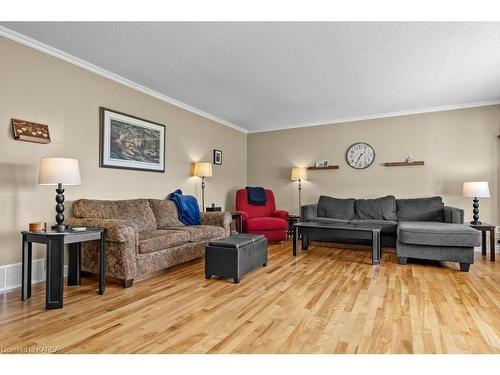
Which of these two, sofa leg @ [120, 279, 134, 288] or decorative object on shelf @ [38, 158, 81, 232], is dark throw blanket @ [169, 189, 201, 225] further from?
decorative object on shelf @ [38, 158, 81, 232]

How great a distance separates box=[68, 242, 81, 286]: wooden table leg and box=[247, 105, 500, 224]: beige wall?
13.5 ft

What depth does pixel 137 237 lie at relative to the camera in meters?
2.92

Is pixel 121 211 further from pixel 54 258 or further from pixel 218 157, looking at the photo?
pixel 218 157

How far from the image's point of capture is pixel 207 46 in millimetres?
2879

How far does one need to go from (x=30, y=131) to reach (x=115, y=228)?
1.25 m

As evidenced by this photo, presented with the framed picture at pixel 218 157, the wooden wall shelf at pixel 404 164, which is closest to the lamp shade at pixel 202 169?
the framed picture at pixel 218 157

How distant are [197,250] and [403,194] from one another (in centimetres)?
374

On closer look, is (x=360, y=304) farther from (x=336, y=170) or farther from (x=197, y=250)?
(x=336, y=170)

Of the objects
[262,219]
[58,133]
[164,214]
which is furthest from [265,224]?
[58,133]

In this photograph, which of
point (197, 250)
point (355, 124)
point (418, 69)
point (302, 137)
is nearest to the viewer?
point (418, 69)

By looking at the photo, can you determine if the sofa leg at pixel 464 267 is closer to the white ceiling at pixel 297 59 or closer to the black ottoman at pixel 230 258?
the white ceiling at pixel 297 59

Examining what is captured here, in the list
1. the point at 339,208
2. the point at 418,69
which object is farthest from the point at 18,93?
the point at 339,208

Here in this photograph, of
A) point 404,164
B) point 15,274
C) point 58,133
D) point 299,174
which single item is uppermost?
point 58,133

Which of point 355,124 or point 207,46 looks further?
point 355,124
